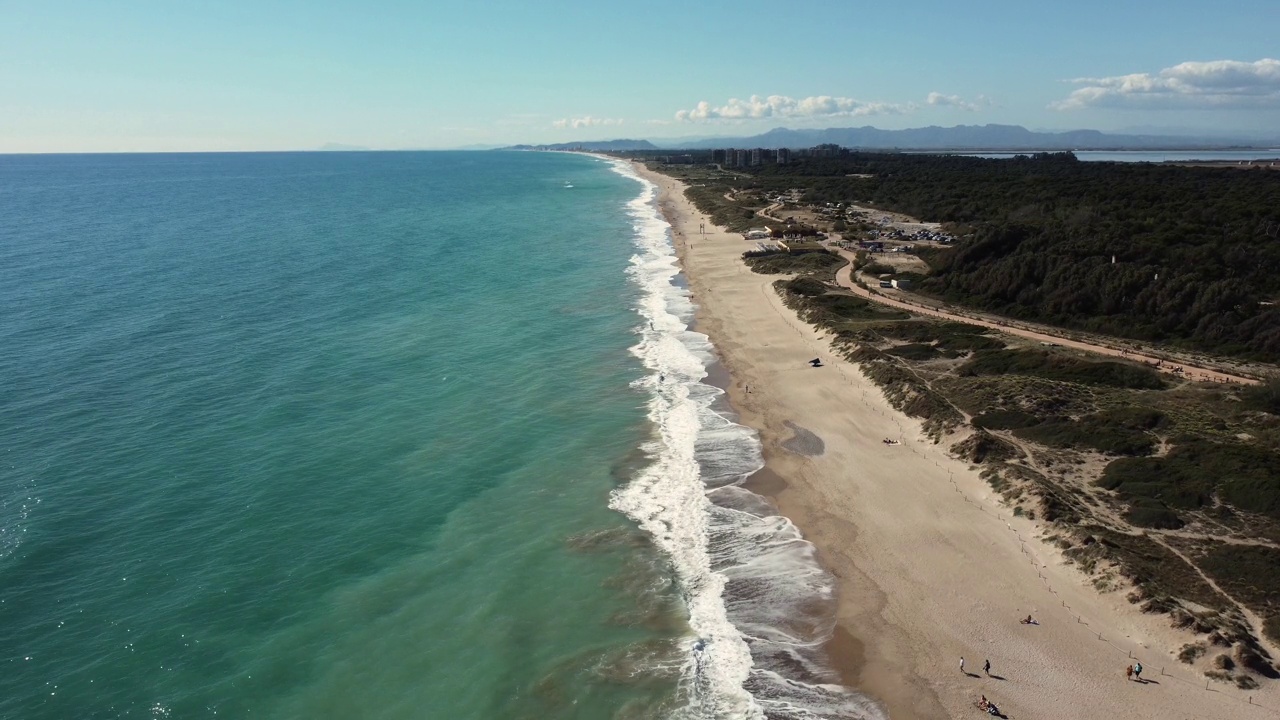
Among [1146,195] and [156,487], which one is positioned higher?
[1146,195]

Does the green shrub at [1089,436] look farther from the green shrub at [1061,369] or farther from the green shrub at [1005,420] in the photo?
the green shrub at [1061,369]

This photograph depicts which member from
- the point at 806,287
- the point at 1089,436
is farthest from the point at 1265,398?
the point at 806,287

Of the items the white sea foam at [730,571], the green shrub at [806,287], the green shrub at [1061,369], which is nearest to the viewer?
the white sea foam at [730,571]

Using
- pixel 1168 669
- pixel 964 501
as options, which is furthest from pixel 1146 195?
pixel 1168 669

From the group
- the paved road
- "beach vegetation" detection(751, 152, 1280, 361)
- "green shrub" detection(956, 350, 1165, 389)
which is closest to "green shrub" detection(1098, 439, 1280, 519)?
"green shrub" detection(956, 350, 1165, 389)

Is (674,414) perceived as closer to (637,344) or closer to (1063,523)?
(637,344)

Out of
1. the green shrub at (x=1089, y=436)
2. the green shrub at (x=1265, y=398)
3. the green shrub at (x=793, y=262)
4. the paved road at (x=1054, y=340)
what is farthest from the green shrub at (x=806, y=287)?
the green shrub at (x=1265, y=398)
